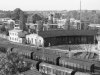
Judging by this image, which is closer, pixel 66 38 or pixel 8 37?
pixel 66 38

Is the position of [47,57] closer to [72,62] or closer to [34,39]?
[72,62]

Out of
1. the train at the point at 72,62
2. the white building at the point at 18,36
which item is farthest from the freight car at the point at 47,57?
the white building at the point at 18,36

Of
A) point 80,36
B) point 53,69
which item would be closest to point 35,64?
point 53,69

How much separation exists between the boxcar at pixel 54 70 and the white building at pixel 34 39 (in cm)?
1873

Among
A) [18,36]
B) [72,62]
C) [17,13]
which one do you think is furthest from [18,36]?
[17,13]

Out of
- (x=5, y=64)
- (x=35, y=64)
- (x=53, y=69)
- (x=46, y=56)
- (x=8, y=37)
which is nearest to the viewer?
(x=5, y=64)

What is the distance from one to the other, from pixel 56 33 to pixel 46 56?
1858cm

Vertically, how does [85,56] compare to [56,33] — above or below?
below

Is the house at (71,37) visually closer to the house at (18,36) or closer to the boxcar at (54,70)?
the house at (18,36)

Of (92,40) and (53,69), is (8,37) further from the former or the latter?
(53,69)

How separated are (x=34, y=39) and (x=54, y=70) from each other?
2252 cm

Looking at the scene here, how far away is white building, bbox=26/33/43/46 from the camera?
1710 inches

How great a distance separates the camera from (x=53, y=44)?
45.2 metres

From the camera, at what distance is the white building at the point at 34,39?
43.4 meters
